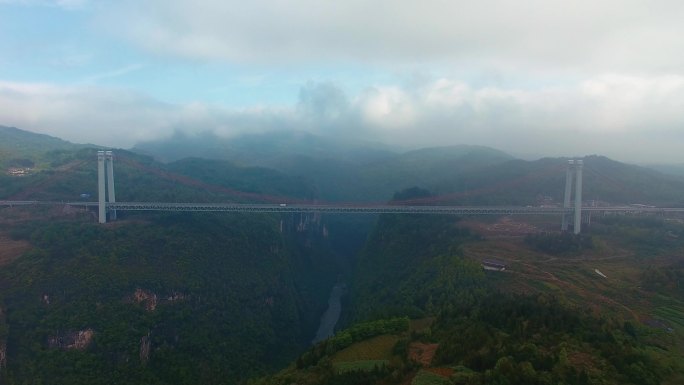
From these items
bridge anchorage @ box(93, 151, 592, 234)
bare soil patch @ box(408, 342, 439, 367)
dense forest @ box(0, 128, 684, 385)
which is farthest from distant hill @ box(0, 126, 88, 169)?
bare soil patch @ box(408, 342, 439, 367)

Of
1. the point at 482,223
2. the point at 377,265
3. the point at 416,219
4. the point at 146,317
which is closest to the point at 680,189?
the point at 482,223

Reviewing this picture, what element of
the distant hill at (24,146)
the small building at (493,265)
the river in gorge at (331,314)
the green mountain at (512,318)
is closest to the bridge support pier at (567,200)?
the green mountain at (512,318)

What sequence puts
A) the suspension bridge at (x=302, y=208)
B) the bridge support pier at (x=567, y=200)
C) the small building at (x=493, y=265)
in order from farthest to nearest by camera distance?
1. the bridge support pier at (x=567, y=200)
2. the suspension bridge at (x=302, y=208)
3. the small building at (x=493, y=265)

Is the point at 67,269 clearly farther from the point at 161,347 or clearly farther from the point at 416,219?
the point at 416,219

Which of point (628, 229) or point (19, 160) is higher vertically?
point (19, 160)

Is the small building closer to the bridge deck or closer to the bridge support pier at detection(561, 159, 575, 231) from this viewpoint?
the bridge deck

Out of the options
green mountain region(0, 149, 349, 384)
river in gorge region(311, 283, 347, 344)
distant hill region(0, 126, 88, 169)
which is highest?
distant hill region(0, 126, 88, 169)

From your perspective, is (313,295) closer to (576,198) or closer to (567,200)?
(567,200)

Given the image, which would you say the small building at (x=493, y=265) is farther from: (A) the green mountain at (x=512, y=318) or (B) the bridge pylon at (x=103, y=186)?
(B) the bridge pylon at (x=103, y=186)
